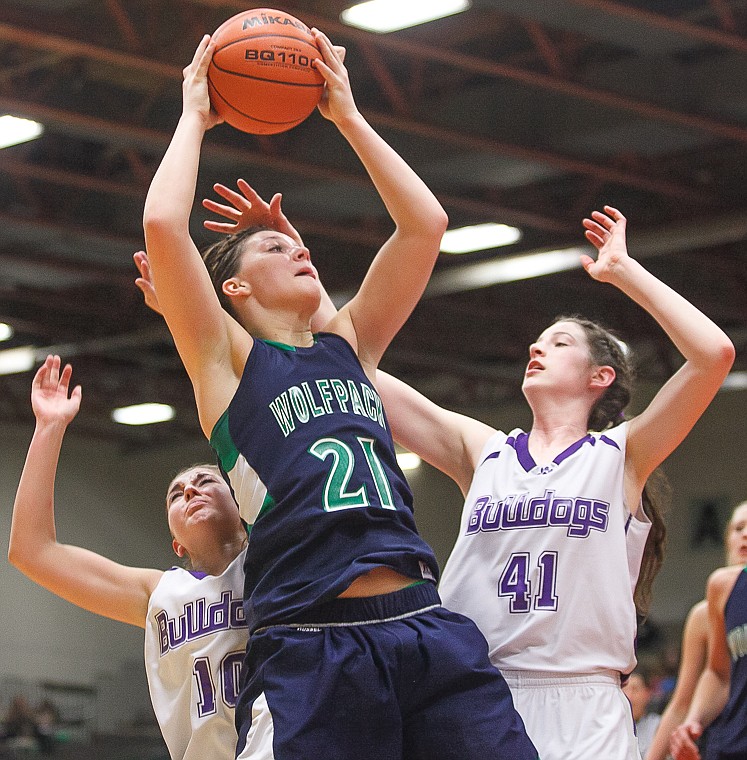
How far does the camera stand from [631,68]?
11281 millimetres

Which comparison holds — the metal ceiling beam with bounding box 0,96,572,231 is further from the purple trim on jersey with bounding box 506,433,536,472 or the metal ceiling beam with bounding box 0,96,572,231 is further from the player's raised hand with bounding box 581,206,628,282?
the purple trim on jersey with bounding box 506,433,536,472

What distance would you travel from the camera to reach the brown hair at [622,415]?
411cm

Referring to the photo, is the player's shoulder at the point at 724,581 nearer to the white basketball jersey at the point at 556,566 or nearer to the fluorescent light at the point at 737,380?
the white basketball jersey at the point at 556,566

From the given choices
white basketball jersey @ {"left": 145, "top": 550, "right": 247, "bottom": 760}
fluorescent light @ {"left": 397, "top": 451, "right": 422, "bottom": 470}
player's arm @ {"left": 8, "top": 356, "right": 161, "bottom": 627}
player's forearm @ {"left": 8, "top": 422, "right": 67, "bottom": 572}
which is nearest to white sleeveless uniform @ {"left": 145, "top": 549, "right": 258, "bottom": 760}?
white basketball jersey @ {"left": 145, "top": 550, "right": 247, "bottom": 760}

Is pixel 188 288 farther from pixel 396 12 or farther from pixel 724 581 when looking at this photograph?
pixel 396 12

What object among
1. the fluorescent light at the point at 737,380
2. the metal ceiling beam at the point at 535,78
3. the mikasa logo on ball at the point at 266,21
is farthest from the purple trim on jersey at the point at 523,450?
the fluorescent light at the point at 737,380

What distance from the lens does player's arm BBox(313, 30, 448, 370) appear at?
360cm

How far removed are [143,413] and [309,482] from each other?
18846mm

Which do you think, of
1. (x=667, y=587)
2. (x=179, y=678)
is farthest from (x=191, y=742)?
(x=667, y=587)

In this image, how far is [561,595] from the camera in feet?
11.9

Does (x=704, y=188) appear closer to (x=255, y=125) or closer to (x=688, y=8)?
(x=688, y=8)

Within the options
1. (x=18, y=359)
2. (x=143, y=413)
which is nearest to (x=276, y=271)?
(x=18, y=359)

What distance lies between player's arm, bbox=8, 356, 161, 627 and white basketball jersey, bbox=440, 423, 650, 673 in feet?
3.14

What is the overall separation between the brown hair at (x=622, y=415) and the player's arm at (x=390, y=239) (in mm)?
698
